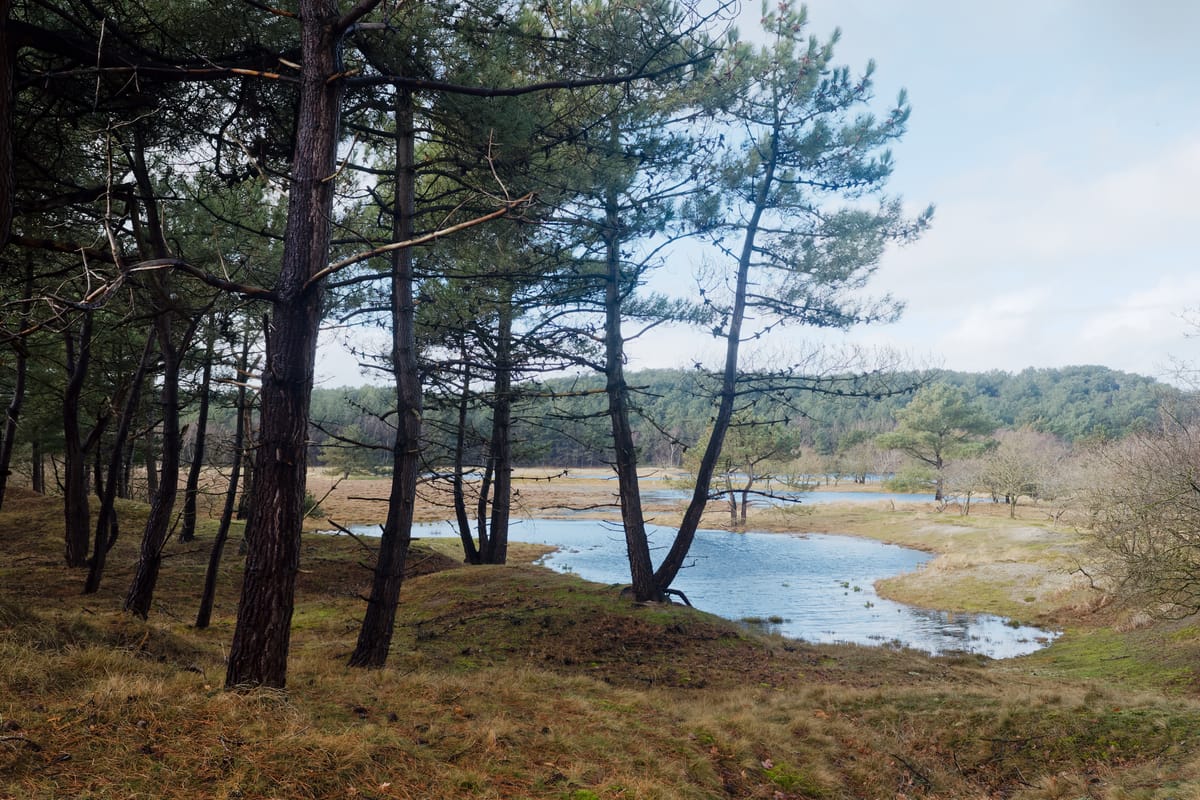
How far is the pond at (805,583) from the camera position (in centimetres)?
1627

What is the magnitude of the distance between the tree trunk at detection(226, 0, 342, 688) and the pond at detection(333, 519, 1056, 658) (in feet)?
35.3

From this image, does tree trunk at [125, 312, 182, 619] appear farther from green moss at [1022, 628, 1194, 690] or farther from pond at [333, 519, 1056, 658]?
green moss at [1022, 628, 1194, 690]

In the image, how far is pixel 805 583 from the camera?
2419cm

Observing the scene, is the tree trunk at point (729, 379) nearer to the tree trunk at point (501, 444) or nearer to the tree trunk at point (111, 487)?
the tree trunk at point (501, 444)

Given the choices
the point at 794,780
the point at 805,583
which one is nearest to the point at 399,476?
the point at 794,780

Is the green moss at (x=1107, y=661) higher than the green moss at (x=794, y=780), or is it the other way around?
the green moss at (x=794, y=780)

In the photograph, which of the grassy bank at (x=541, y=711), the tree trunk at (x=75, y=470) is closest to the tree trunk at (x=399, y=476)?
the grassy bank at (x=541, y=711)

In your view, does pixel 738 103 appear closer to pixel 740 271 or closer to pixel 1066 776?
pixel 740 271

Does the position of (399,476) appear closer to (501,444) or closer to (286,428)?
(286,428)

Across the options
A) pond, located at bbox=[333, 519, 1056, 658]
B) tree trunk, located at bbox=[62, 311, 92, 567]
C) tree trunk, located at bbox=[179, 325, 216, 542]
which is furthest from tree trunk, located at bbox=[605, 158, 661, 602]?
tree trunk, located at bbox=[62, 311, 92, 567]

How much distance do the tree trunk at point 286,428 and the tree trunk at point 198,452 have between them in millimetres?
1668

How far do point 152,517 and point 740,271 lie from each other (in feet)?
29.6

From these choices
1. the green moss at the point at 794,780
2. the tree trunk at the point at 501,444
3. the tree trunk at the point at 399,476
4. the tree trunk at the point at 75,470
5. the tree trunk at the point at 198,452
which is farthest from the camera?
the tree trunk at the point at 501,444

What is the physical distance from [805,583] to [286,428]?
73.9 feet
